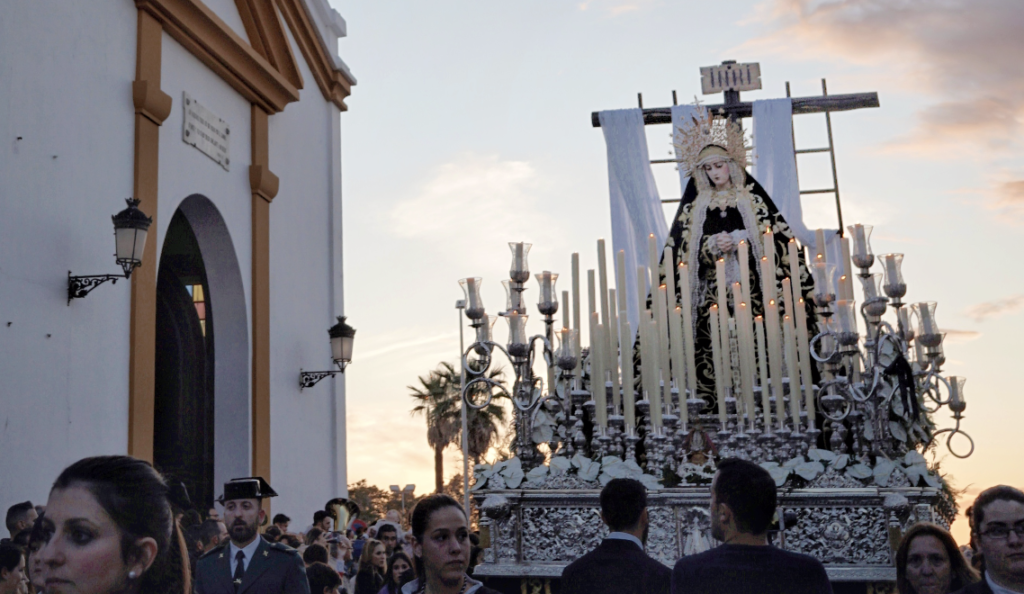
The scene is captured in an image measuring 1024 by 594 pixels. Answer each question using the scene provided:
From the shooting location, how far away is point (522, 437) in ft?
24.6

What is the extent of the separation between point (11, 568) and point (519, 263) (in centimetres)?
414

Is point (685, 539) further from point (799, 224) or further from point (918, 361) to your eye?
point (799, 224)

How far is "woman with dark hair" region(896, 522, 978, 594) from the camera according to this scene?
3.78 meters

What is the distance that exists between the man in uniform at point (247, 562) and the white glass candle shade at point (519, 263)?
2.91m

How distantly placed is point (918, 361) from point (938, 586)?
4803 mm

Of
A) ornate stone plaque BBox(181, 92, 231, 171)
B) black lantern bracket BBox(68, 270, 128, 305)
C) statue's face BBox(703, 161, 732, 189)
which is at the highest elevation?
ornate stone plaque BBox(181, 92, 231, 171)

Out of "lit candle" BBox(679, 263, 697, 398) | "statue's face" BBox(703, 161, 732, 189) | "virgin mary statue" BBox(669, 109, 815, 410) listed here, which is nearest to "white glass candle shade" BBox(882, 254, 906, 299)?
"lit candle" BBox(679, 263, 697, 398)

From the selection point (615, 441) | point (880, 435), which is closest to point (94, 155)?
point (615, 441)

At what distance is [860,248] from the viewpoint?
7.36 metres

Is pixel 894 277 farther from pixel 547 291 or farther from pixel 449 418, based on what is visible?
pixel 449 418

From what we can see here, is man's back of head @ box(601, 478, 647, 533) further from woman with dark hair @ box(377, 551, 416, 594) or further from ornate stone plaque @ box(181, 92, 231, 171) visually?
ornate stone plaque @ box(181, 92, 231, 171)

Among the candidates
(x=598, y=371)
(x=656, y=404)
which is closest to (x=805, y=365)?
(x=656, y=404)

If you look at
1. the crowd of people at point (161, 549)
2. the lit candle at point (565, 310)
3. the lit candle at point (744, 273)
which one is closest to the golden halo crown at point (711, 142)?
the lit candle at point (744, 273)

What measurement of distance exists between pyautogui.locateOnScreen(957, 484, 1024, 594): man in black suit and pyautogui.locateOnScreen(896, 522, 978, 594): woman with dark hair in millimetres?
631
